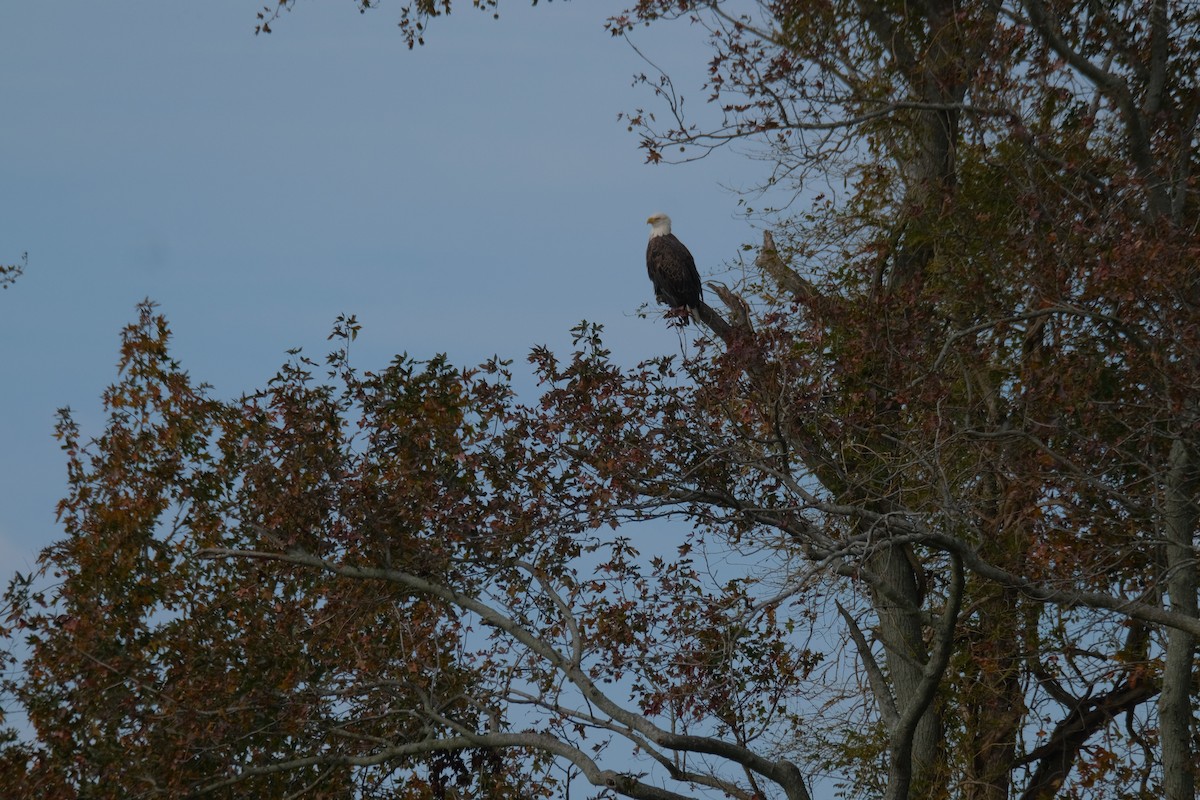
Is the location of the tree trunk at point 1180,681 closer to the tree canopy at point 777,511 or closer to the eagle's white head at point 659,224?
the tree canopy at point 777,511

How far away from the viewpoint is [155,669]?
1274 cm

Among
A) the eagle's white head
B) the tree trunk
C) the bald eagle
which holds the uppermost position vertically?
the eagle's white head

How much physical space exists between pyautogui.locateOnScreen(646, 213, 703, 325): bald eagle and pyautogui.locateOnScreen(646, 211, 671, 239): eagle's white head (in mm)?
414

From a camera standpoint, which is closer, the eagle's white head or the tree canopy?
the tree canopy

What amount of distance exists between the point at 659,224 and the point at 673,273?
1.46 meters

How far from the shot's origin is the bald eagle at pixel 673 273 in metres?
17.0

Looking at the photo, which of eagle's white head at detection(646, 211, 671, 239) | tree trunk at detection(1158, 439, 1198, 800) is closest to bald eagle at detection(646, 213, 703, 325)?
eagle's white head at detection(646, 211, 671, 239)

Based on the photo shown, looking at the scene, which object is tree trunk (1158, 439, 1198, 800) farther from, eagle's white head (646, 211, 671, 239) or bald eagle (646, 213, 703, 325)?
eagle's white head (646, 211, 671, 239)

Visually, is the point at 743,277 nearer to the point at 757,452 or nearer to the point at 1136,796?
the point at 757,452

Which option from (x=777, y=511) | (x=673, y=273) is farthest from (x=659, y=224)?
(x=777, y=511)

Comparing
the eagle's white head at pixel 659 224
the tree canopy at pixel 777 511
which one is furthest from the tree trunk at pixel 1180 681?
the eagle's white head at pixel 659 224

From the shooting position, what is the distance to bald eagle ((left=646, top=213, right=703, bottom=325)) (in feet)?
55.8

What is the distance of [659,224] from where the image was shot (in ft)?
60.0

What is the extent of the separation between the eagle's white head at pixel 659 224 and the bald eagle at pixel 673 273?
0.41m
